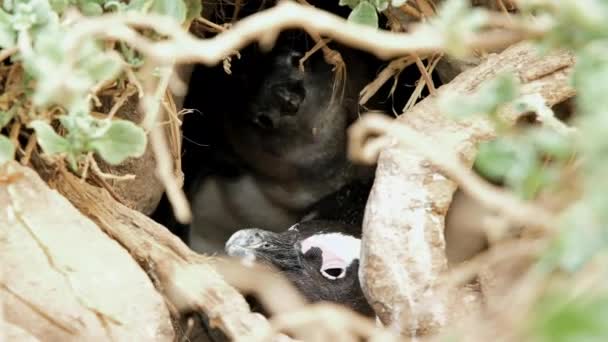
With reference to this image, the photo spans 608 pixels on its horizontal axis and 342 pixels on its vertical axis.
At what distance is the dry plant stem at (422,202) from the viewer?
3.07ft

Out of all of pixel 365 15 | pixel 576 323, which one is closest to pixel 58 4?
pixel 365 15

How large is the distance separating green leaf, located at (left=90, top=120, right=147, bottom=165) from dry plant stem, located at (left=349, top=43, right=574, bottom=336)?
0.84ft

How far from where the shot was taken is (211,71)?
1.72 m

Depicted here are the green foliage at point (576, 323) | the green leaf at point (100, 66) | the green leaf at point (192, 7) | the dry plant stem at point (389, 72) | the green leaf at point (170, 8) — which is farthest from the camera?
the dry plant stem at point (389, 72)

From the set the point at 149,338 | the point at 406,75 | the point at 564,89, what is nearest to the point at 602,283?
the point at 149,338

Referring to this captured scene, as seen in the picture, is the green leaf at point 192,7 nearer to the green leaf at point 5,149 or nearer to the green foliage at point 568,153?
the green leaf at point 5,149

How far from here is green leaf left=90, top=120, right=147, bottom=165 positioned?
0.76m

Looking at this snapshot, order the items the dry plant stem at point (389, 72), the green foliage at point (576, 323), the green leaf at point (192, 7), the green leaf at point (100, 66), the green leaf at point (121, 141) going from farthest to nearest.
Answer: the dry plant stem at point (389, 72) < the green leaf at point (192, 7) < the green leaf at point (121, 141) < the green leaf at point (100, 66) < the green foliage at point (576, 323)

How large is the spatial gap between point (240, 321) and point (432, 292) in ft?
0.60

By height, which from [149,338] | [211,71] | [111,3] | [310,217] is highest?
[111,3]

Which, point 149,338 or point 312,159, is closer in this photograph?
point 149,338

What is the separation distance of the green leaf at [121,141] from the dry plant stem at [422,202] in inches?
10.1

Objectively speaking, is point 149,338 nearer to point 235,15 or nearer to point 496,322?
point 496,322

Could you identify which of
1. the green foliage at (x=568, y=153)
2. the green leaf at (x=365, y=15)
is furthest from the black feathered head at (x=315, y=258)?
the green foliage at (x=568, y=153)
